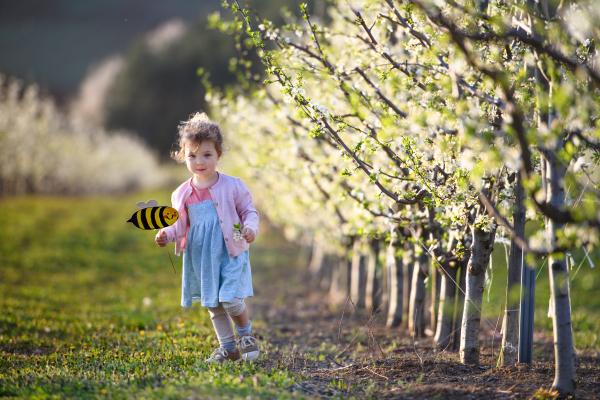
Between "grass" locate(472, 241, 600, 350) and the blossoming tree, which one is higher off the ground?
the blossoming tree

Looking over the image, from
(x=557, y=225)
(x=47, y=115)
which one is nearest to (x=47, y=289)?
(x=557, y=225)

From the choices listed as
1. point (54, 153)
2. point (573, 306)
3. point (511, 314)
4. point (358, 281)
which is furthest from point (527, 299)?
point (54, 153)

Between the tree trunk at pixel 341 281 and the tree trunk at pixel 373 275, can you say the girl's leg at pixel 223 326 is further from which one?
the tree trunk at pixel 341 281

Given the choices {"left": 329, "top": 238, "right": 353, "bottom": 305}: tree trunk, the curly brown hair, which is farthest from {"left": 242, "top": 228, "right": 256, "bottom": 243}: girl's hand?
{"left": 329, "top": 238, "right": 353, "bottom": 305}: tree trunk

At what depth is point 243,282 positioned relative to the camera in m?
4.16

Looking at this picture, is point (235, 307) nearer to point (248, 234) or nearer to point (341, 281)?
point (248, 234)

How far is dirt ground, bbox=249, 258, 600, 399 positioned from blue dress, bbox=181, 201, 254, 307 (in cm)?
89

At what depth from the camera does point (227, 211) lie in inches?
164

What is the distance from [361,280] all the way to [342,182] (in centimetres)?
395

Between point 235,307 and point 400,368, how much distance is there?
1.70 meters

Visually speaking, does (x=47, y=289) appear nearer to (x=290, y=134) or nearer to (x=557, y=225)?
(x=290, y=134)

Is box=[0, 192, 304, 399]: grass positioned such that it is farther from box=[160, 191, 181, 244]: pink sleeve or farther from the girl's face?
the girl's face

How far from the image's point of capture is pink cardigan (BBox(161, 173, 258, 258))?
4.10 meters

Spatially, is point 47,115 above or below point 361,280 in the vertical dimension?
above
